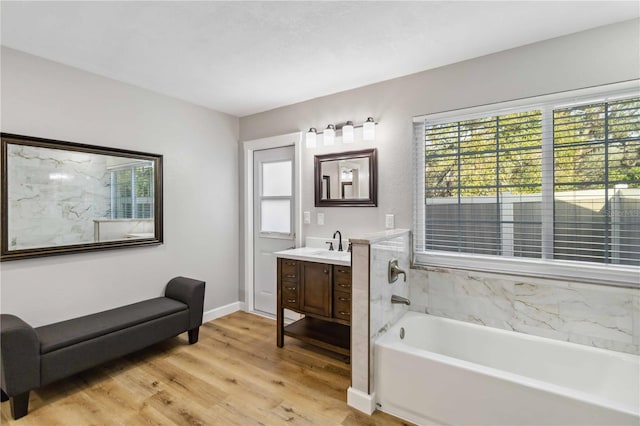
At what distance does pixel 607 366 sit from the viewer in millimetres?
1891

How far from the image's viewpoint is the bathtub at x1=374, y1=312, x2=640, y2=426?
150cm

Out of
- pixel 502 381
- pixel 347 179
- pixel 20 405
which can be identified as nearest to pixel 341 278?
pixel 347 179

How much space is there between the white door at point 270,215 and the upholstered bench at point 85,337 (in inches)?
36.5

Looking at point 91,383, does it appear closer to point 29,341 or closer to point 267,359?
point 29,341

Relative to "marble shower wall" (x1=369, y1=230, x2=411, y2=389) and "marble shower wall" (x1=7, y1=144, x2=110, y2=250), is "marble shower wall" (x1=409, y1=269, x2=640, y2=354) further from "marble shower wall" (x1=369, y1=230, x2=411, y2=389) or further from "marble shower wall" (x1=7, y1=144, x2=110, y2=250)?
"marble shower wall" (x1=7, y1=144, x2=110, y2=250)

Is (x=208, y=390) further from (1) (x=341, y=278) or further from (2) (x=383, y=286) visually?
(2) (x=383, y=286)

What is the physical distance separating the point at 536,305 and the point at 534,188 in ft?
2.75

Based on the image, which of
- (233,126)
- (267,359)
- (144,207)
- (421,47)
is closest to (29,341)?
(144,207)

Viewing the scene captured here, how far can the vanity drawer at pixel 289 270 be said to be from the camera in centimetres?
283

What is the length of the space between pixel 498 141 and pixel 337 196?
1467 mm

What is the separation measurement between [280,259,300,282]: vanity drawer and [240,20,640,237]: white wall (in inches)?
21.9

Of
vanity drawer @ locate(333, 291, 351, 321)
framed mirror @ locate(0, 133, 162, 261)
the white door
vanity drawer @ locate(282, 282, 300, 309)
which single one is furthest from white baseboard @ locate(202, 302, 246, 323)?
vanity drawer @ locate(333, 291, 351, 321)

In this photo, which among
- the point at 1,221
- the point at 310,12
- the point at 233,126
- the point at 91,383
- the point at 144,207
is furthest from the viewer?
the point at 233,126

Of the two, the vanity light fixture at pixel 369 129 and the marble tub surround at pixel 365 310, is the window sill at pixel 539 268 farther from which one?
the vanity light fixture at pixel 369 129
